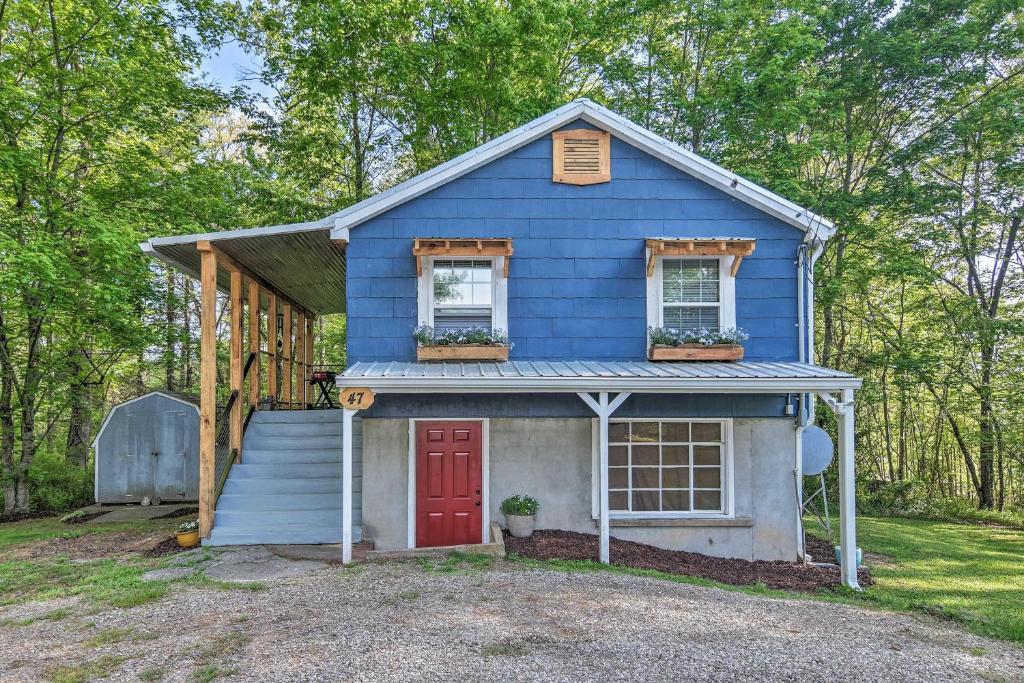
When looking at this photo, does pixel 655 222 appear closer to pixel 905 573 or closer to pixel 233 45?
pixel 905 573

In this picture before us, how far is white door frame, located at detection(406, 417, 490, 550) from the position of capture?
25.4 feet

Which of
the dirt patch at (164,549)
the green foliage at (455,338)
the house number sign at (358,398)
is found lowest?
the dirt patch at (164,549)

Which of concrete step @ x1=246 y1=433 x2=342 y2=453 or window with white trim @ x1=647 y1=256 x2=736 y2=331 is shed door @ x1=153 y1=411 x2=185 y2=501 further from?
window with white trim @ x1=647 y1=256 x2=736 y2=331

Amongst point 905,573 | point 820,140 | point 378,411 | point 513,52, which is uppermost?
point 513,52

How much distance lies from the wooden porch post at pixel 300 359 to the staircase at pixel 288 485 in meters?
3.66

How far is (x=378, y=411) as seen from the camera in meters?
7.69

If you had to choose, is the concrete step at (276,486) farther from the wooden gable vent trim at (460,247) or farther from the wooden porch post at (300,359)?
the wooden porch post at (300,359)

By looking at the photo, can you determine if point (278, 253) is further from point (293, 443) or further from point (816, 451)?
point (816, 451)

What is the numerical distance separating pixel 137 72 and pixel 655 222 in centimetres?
1128

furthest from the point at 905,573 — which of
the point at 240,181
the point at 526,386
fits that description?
the point at 240,181

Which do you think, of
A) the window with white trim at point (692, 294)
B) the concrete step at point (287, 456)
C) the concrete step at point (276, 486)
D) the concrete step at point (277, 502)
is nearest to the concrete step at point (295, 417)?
the concrete step at point (287, 456)

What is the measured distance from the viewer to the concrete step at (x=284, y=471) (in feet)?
28.0

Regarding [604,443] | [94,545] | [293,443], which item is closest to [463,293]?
[604,443]

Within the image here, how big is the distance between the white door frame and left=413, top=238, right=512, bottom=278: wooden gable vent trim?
219cm
